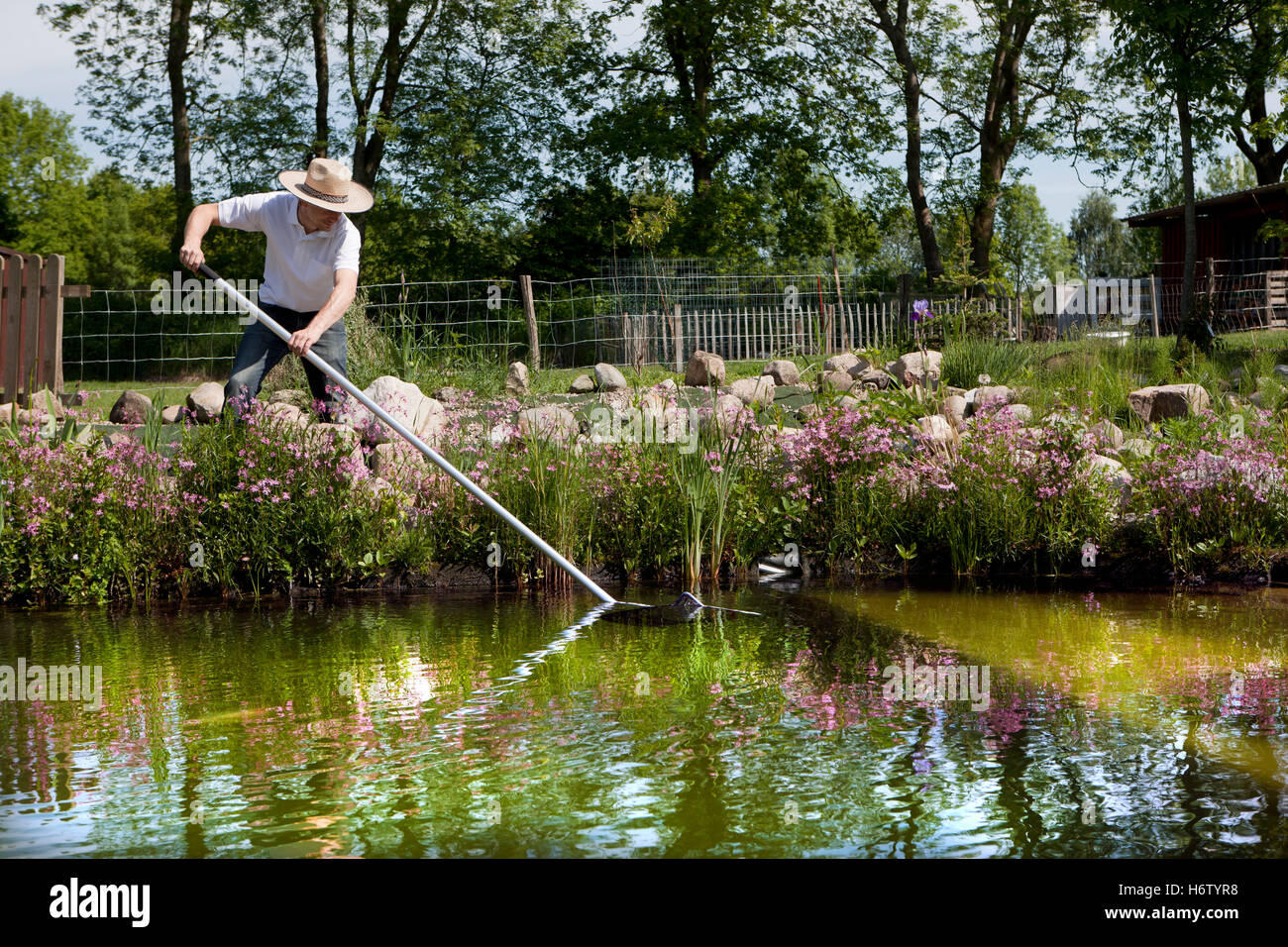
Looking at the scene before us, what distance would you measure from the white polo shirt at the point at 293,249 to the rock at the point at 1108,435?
4706mm

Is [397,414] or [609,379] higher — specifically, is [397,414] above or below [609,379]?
below

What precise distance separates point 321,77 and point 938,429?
19.4m

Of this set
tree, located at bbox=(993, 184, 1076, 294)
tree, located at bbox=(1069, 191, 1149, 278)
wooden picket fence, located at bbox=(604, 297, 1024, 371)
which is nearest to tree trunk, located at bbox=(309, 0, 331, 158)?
wooden picket fence, located at bbox=(604, 297, 1024, 371)

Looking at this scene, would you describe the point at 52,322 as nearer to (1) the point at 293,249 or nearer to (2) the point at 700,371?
(2) the point at 700,371

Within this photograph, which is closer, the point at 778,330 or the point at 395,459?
the point at 395,459

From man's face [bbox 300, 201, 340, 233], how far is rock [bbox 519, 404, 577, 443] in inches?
62.3

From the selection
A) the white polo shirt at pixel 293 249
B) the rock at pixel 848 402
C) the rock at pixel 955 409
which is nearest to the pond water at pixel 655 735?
the white polo shirt at pixel 293 249

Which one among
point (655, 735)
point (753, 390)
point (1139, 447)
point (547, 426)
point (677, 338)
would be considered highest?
point (677, 338)

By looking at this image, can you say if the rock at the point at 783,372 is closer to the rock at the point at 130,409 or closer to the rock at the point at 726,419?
the rock at the point at 726,419

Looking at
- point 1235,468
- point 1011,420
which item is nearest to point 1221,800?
point 1235,468

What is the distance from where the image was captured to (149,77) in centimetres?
2502

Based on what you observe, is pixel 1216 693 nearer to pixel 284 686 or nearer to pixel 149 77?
pixel 284 686

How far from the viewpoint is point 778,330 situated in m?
19.3

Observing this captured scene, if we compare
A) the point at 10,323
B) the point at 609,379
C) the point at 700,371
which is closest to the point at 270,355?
the point at 609,379
